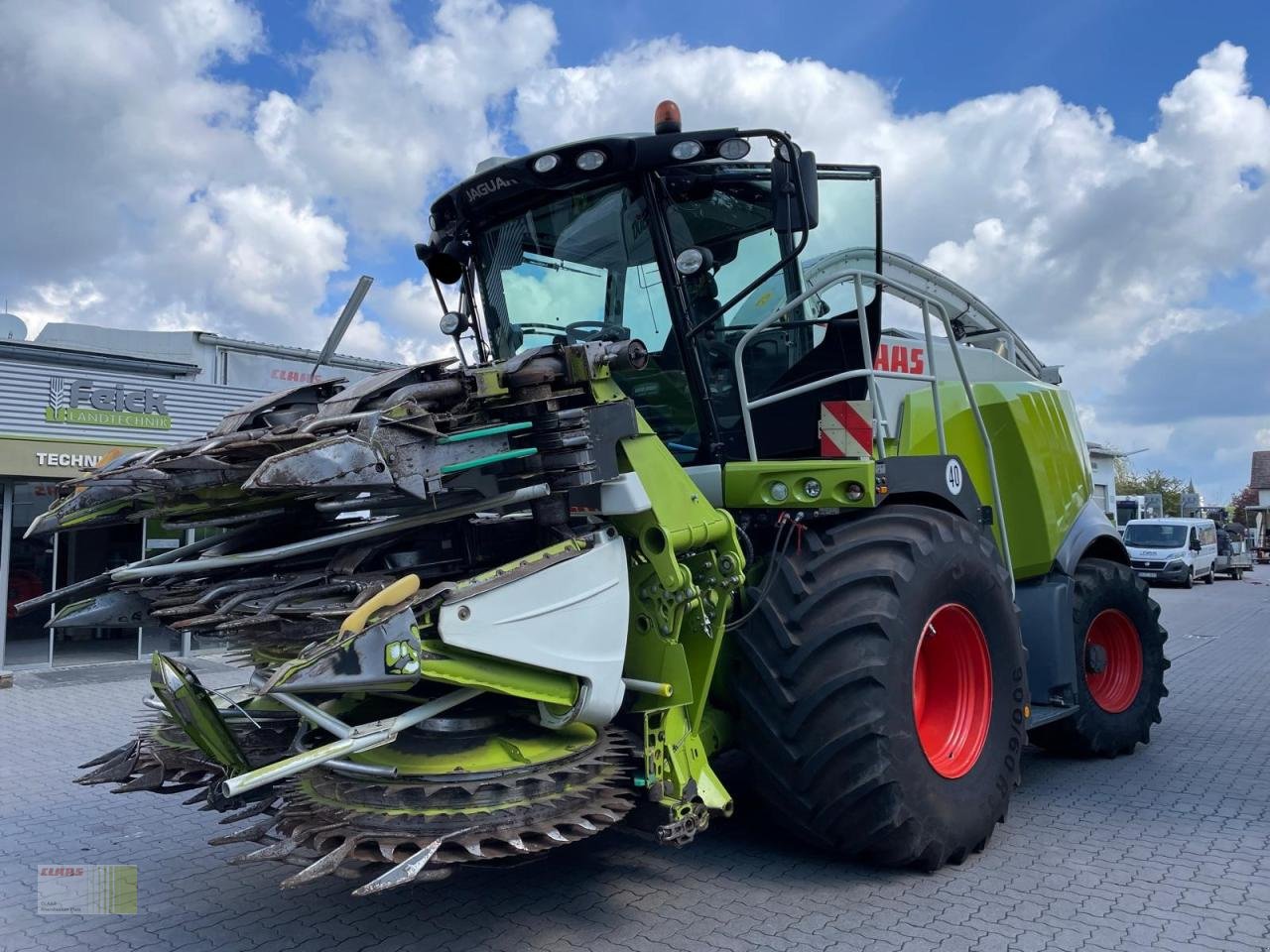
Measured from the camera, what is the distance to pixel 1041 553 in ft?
18.7

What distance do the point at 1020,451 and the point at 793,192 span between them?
2631 millimetres

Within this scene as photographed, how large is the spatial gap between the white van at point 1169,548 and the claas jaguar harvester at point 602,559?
2186cm

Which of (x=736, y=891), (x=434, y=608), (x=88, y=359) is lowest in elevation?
(x=736, y=891)

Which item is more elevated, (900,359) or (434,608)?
(900,359)

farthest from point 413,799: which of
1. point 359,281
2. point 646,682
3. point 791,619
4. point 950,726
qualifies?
point 950,726

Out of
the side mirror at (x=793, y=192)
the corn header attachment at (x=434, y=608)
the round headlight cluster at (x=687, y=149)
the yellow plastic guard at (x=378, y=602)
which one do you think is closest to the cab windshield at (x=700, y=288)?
the round headlight cluster at (x=687, y=149)

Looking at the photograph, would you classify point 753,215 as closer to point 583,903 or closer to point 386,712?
point 386,712

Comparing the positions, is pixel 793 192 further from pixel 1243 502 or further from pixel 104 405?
pixel 1243 502

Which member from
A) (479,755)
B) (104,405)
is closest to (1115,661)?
(479,755)

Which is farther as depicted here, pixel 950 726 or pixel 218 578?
pixel 950 726

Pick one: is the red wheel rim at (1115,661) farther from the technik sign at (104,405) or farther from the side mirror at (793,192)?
the technik sign at (104,405)

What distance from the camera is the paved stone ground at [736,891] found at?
3.42 meters

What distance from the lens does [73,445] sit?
10680 millimetres

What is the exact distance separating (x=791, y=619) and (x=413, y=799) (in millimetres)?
1550
